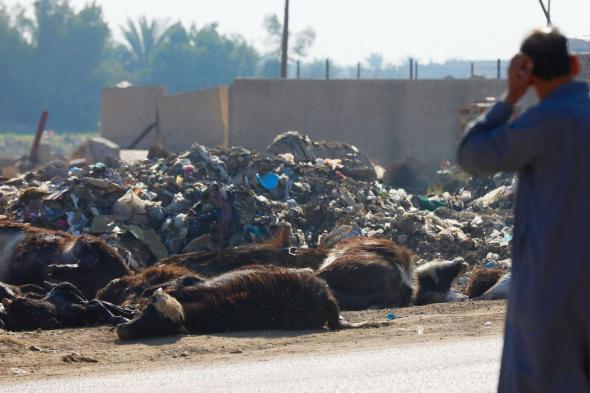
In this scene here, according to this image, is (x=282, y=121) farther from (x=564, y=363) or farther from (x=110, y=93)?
(x=564, y=363)

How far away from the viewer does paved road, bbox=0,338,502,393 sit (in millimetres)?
6582

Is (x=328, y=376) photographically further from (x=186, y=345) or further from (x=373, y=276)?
(x=373, y=276)

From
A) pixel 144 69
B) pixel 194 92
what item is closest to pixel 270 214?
pixel 194 92

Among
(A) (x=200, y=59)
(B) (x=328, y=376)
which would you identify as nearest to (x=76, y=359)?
(B) (x=328, y=376)

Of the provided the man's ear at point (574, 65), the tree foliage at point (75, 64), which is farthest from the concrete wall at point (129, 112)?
the tree foliage at point (75, 64)

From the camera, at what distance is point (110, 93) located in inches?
1453

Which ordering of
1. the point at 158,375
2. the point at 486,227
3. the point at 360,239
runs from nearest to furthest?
1. the point at 158,375
2. the point at 360,239
3. the point at 486,227

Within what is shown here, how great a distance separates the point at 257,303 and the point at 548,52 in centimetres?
530

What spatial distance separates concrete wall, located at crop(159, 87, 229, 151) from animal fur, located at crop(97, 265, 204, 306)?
63.1ft

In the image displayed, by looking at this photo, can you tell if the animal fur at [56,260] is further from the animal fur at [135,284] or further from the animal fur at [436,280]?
the animal fur at [436,280]

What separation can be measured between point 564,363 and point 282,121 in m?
25.2

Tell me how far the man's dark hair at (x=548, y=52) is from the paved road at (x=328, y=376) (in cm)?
284

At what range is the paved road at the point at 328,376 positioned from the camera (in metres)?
6.58

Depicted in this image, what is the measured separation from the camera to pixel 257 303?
8984 mm
